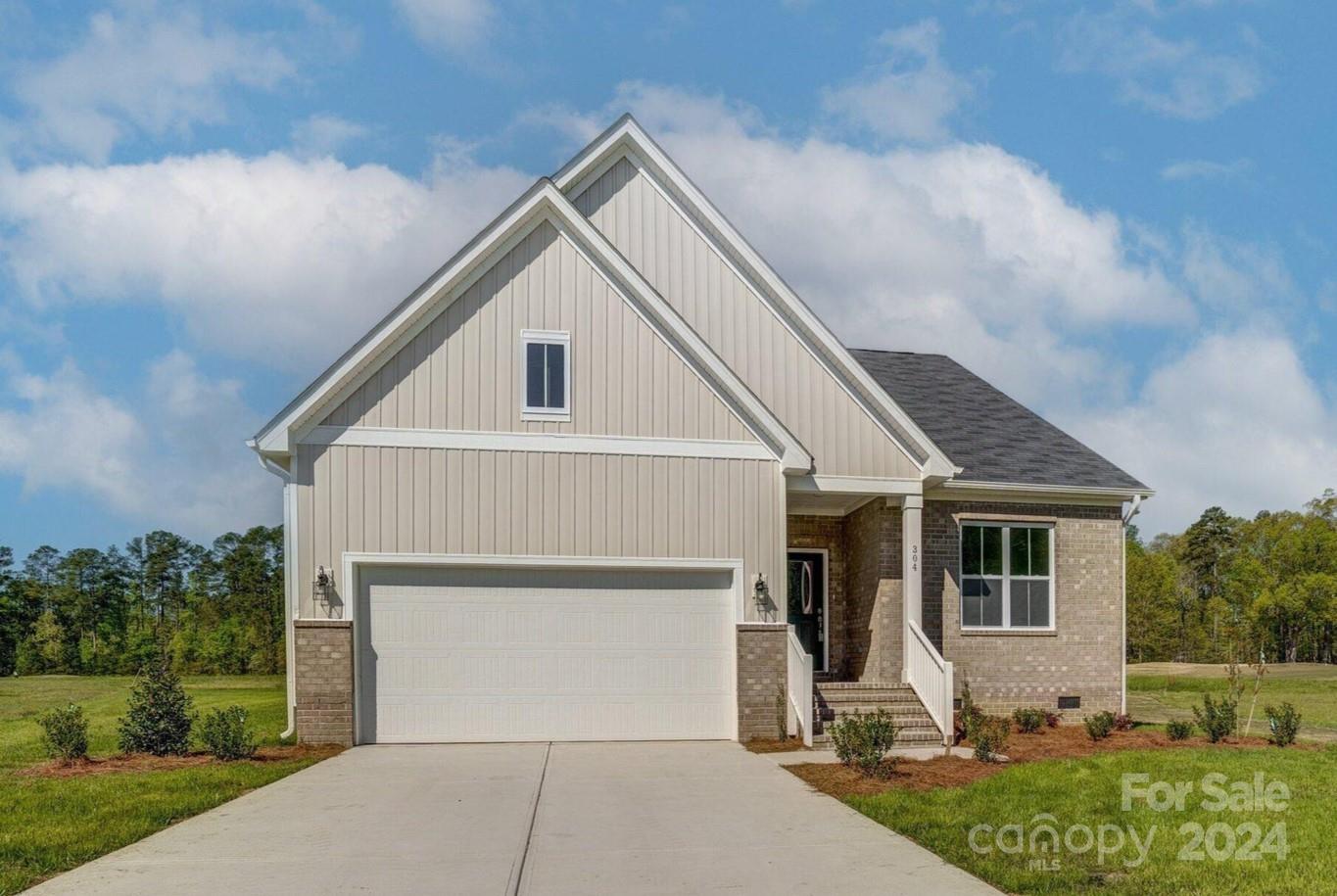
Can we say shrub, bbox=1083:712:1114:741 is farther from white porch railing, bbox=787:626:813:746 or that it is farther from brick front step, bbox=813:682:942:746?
white porch railing, bbox=787:626:813:746

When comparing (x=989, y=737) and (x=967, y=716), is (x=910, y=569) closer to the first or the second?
(x=967, y=716)

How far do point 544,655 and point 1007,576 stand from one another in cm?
752

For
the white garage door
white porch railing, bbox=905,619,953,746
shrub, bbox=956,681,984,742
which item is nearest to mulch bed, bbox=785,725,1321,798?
shrub, bbox=956,681,984,742

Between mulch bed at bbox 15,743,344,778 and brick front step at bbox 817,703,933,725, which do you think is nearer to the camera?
mulch bed at bbox 15,743,344,778

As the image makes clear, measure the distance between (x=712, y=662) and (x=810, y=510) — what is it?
161 inches

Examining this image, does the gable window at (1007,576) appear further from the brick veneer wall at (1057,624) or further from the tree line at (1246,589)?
the tree line at (1246,589)

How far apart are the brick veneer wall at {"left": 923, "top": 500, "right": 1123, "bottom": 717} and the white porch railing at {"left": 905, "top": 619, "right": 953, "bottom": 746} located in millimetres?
1341

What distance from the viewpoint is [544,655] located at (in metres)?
13.6

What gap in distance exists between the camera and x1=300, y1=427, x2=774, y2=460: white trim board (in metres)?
13.2


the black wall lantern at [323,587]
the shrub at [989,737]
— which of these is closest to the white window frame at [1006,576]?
the shrub at [989,737]

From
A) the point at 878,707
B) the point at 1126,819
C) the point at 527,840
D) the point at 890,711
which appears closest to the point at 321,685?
the point at 527,840

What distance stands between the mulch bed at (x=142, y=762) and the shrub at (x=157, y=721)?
13 cm

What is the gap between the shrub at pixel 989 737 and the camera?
11773mm

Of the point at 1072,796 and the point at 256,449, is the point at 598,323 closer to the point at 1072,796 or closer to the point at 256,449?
the point at 256,449
